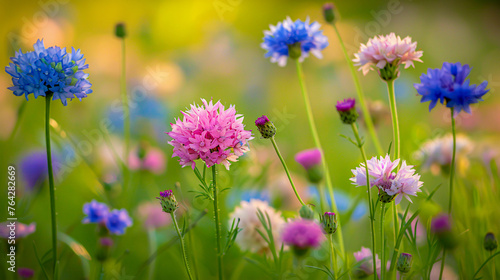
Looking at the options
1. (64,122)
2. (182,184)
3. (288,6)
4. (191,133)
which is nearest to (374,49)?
(191,133)

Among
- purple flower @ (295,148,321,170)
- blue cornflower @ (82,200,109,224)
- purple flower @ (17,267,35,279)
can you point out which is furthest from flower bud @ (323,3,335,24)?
purple flower @ (17,267,35,279)

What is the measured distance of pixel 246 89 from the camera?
142 centimetres

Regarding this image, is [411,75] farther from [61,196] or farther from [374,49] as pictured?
[61,196]

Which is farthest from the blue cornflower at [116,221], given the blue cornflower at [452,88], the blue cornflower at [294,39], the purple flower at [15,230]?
the blue cornflower at [452,88]

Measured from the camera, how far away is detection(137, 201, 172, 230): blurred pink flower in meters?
0.76

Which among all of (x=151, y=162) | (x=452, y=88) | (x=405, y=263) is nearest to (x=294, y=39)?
(x=452, y=88)

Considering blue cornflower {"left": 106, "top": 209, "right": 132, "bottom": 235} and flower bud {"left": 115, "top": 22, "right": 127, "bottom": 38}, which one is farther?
flower bud {"left": 115, "top": 22, "right": 127, "bottom": 38}

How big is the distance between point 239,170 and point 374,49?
43 centimetres

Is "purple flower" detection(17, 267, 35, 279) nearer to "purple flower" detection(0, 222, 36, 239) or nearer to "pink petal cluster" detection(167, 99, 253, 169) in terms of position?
"purple flower" detection(0, 222, 36, 239)

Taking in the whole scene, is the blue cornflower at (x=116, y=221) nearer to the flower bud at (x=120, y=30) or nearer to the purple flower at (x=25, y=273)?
the purple flower at (x=25, y=273)

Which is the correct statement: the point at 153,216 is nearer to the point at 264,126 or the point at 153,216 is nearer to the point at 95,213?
the point at 95,213

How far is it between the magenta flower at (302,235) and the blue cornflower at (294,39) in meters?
0.27

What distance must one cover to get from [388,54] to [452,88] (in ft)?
0.28

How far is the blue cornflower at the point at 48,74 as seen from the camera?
0.44m
